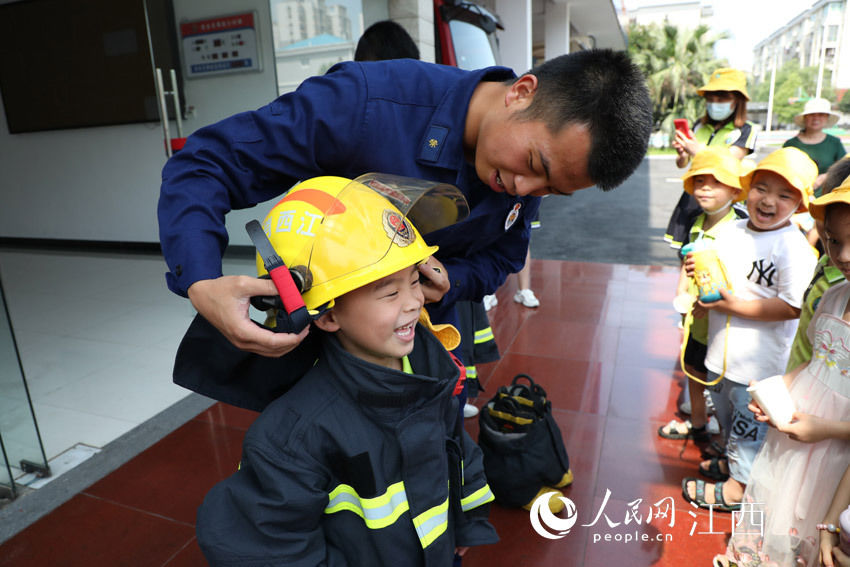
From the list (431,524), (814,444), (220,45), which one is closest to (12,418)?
(431,524)

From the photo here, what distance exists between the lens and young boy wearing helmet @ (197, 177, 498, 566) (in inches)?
40.2

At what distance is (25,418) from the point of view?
7.57 ft

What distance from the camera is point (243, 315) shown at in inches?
35.5

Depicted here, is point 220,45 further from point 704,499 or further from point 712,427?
point 704,499

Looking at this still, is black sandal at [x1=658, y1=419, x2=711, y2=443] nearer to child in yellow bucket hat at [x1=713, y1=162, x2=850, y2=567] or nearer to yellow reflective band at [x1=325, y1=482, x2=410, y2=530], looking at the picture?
child in yellow bucket hat at [x1=713, y1=162, x2=850, y2=567]

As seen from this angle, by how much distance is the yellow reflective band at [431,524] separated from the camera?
1167mm

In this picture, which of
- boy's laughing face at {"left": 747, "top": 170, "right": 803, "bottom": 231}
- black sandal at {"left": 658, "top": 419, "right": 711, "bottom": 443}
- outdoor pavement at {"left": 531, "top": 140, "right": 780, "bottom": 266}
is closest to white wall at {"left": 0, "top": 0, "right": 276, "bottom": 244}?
outdoor pavement at {"left": 531, "top": 140, "right": 780, "bottom": 266}

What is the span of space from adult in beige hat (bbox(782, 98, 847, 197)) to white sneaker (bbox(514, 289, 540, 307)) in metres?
2.34

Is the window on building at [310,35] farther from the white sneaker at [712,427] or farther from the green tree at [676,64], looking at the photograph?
the green tree at [676,64]

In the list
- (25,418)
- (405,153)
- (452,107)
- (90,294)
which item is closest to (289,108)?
(405,153)

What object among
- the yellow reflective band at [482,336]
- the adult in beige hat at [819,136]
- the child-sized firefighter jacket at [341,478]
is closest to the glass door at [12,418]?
the child-sized firefighter jacket at [341,478]

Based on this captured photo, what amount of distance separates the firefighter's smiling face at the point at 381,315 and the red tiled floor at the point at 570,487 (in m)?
1.26

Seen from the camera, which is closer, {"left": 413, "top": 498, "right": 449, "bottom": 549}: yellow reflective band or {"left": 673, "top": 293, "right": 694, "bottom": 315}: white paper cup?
{"left": 413, "top": 498, "right": 449, "bottom": 549}: yellow reflective band

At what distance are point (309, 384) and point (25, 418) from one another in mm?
1825
